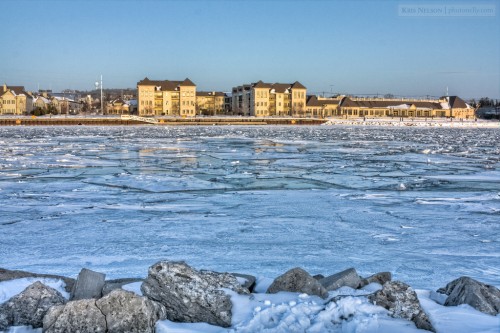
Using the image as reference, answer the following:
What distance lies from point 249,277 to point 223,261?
97 cm

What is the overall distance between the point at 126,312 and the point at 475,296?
2.40m

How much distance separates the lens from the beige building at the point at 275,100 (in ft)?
370

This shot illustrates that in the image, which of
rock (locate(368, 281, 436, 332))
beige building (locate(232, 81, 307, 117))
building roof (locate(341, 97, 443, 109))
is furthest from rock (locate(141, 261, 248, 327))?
building roof (locate(341, 97, 443, 109))

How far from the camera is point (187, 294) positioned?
405cm

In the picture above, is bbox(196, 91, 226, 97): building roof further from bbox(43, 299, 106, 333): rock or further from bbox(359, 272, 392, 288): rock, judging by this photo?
bbox(43, 299, 106, 333): rock

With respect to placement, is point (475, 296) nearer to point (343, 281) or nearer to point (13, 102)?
point (343, 281)

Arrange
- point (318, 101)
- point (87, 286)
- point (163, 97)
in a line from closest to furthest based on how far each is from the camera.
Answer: point (87, 286) → point (163, 97) → point (318, 101)

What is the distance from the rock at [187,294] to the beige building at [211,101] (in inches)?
4937

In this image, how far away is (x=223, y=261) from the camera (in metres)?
5.68

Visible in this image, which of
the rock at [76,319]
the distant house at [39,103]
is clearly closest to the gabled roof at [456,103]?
the distant house at [39,103]

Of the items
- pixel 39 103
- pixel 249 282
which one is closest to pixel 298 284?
pixel 249 282

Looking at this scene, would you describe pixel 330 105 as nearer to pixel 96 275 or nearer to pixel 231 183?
pixel 231 183

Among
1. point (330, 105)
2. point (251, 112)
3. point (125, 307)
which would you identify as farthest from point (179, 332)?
point (330, 105)

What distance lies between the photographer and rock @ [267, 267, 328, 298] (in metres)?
4.23
